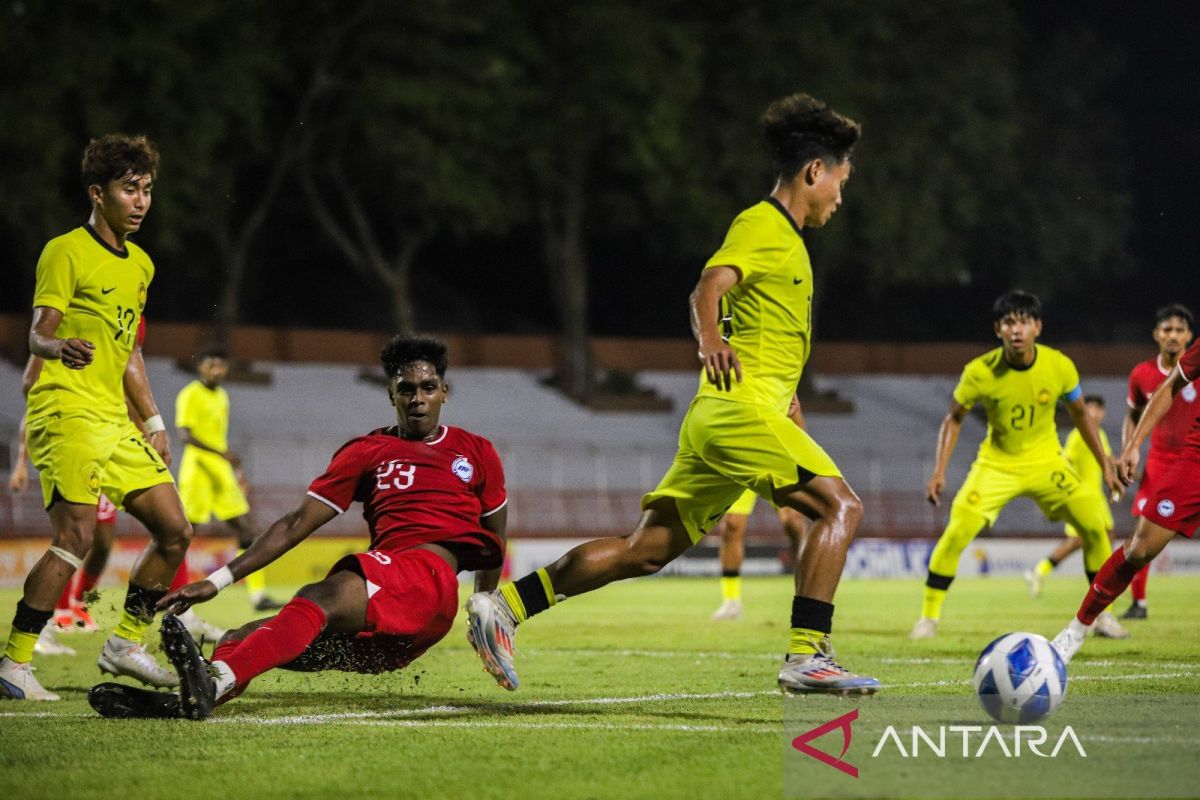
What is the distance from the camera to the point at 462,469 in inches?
315

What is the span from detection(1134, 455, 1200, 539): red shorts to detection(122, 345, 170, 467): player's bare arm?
5266 millimetres

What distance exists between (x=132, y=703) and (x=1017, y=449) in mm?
7723

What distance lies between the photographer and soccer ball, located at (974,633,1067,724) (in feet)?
22.4

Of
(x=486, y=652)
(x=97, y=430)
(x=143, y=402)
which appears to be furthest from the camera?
(x=143, y=402)

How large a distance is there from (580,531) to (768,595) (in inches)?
483

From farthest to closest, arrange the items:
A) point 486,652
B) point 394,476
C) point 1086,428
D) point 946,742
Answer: point 1086,428, point 394,476, point 486,652, point 946,742

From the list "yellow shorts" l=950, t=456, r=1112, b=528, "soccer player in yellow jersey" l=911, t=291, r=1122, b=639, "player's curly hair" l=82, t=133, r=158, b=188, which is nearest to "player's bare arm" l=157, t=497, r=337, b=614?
"player's curly hair" l=82, t=133, r=158, b=188

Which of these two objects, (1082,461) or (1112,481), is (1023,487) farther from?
(1082,461)

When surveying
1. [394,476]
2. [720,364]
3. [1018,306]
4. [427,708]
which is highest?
[1018,306]

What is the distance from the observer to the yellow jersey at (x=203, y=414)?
1625 centimetres

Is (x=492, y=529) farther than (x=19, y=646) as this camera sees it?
No

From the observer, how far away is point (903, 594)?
2127 centimetres

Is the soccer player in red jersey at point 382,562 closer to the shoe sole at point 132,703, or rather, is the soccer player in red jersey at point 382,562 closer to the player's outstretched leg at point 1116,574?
the shoe sole at point 132,703

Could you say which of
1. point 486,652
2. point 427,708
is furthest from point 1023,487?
point 486,652
